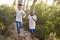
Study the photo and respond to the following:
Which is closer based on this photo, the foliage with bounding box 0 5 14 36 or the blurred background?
the blurred background

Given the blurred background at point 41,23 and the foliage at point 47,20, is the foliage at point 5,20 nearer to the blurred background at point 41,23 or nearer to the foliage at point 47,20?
the blurred background at point 41,23

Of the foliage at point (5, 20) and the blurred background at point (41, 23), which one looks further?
the foliage at point (5, 20)

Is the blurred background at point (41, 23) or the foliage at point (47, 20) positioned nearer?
the blurred background at point (41, 23)

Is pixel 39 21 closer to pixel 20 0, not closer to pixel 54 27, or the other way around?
pixel 54 27

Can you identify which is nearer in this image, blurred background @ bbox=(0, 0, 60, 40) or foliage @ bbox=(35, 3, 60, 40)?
blurred background @ bbox=(0, 0, 60, 40)

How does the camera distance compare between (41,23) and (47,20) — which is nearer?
(47,20)

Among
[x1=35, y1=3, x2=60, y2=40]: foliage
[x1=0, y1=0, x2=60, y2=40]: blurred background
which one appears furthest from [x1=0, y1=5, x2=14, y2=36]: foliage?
[x1=35, y1=3, x2=60, y2=40]: foliage

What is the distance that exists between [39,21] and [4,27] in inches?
70.5

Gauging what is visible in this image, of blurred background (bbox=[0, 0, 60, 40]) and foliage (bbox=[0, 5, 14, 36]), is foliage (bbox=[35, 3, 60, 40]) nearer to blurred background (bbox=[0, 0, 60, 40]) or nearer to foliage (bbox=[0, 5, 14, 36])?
blurred background (bbox=[0, 0, 60, 40])

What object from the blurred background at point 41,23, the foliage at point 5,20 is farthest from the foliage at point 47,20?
the foliage at point 5,20

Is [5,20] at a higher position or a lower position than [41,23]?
higher

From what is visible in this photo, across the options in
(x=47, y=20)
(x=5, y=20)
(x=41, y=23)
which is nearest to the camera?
(x=5, y=20)

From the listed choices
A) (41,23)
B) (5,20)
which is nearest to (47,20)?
(41,23)

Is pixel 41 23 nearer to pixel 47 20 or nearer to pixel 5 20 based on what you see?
pixel 47 20
